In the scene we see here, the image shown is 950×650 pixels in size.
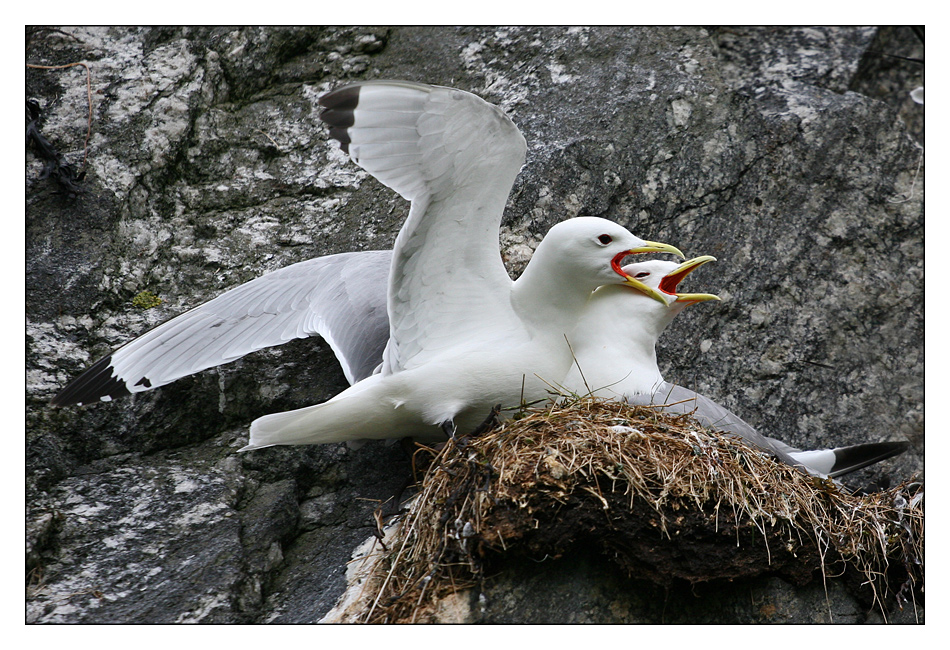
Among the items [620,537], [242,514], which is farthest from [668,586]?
[242,514]

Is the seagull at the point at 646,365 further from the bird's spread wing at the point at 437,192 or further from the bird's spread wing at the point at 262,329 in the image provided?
the bird's spread wing at the point at 262,329

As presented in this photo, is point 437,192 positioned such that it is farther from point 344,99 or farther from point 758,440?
point 758,440

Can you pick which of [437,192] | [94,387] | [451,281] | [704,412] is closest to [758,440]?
[704,412]

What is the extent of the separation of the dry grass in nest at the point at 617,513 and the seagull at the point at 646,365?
0.28 metres

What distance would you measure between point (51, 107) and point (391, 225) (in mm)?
1745

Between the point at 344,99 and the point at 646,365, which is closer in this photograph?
the point at 344,99

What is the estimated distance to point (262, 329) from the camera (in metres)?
3.43

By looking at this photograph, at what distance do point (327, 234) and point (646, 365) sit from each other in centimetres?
165

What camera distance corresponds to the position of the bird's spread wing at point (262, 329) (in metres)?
3.29

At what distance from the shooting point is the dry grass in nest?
259 cm

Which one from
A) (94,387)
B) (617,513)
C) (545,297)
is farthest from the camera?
(94,387)

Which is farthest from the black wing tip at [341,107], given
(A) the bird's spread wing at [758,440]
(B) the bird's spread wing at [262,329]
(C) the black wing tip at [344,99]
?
(A) the bird's spread wing at [758,440]

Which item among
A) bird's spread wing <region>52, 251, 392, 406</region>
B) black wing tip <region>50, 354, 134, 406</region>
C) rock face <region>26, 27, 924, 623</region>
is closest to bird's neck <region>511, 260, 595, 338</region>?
bird's spread wing <region>52, 251, 392, 406</region>

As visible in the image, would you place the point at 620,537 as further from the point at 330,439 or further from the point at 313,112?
the point at 313,112
